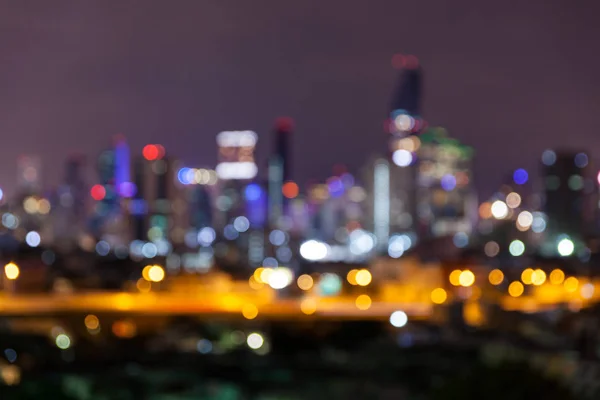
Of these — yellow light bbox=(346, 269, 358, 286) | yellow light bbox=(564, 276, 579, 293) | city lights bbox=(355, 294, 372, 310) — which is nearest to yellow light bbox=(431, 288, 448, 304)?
city lights bbox=(355, 294, 372, 310)

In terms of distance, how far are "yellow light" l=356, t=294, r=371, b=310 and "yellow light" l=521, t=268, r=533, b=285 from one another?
217 inches

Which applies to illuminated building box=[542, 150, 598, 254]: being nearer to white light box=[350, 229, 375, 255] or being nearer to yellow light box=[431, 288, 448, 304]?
white light box=[350, 229, 375, 255]

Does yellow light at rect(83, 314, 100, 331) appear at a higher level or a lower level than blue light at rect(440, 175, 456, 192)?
lower

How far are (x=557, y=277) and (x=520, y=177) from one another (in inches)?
1552

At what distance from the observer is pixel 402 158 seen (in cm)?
6700

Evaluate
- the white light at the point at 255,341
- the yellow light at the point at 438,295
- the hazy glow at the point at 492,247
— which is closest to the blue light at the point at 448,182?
the hazy glow at the point at 492,247

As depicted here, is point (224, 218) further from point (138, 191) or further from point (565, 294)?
point (565, 294)

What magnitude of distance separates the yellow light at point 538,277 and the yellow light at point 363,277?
164 inches

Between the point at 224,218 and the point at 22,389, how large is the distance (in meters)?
64.0

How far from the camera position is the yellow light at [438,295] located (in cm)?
2541

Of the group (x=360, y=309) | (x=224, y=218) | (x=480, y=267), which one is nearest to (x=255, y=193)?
(x=224, y=218)

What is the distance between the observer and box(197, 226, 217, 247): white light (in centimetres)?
6563

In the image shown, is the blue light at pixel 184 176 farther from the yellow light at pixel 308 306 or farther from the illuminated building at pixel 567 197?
the yellow light at pixel 308 306

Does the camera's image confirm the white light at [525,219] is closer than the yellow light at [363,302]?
No
